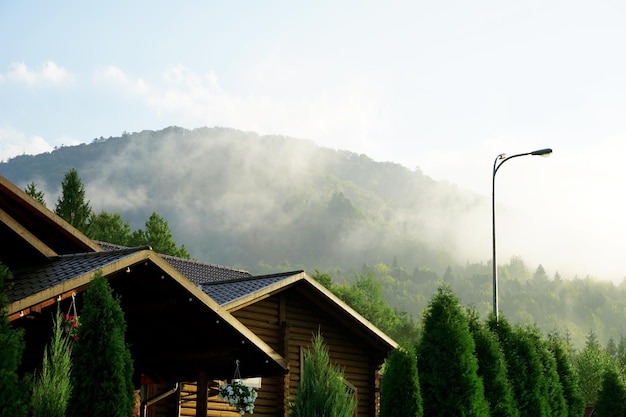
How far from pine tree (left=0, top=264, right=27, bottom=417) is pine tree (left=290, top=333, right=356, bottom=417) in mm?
6143

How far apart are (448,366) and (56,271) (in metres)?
8.59

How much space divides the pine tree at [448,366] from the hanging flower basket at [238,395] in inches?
151

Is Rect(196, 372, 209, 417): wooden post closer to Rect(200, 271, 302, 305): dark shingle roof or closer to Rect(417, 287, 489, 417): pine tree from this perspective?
Rect(417, 287, 489, 417): pine tree

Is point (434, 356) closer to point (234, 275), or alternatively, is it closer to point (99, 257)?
point (99, 257)

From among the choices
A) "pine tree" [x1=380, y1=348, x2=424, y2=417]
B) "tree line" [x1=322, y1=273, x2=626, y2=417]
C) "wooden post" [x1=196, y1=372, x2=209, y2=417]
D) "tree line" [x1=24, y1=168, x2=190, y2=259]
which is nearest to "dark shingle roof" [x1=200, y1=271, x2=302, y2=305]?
"wooden post" [x1=196, y1=372, x2=209, y2=417]

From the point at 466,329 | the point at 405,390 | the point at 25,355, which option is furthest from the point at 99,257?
the point at 466,329

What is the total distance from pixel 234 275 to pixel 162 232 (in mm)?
41802

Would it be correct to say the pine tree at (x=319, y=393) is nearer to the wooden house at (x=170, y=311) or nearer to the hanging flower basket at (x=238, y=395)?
the wooden house at (x=170, y=311)

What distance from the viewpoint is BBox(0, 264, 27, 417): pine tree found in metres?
10.5

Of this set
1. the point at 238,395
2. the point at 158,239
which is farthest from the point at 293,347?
the point at 158,239

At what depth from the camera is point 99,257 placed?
1479 cm

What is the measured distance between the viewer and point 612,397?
2619 centimetres

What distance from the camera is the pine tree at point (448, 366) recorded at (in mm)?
17609

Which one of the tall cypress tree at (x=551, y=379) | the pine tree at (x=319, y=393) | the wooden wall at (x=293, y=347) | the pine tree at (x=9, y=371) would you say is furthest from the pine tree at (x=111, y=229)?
the pine tree at (x=9, y=371)
